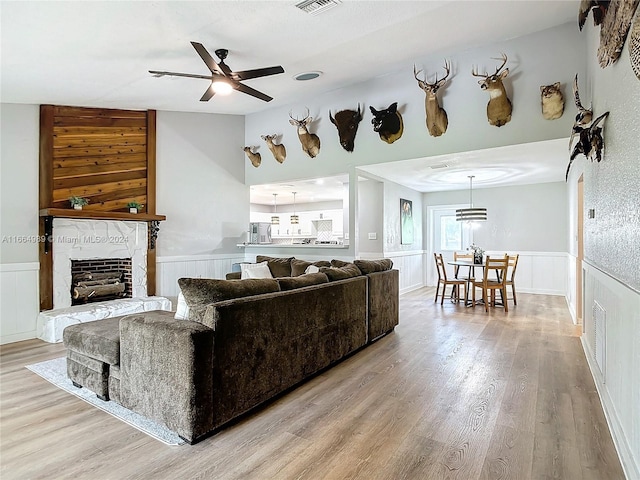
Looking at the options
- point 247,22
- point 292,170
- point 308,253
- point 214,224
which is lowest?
point 308,253

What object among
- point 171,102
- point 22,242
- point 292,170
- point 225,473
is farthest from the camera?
point 292,170

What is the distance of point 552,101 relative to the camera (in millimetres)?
4094

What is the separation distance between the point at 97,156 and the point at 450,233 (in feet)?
25.0

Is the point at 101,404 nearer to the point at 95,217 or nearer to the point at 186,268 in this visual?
the point at 95,217

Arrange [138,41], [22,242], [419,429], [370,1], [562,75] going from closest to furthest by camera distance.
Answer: [419,429]
[370,1]
[138,41]
[562,75]
[22,242]

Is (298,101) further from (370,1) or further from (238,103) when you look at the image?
(370,1)

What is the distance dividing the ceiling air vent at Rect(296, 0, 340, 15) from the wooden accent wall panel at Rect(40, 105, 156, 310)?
3550 mm

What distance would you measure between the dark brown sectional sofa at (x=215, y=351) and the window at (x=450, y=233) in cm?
660

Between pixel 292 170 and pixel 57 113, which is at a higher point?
pixel 57 113

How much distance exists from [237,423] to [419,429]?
3.90 ft

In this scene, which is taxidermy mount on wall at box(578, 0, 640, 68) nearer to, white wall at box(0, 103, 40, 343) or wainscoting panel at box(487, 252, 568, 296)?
white wall at box(0, 103, 40, 343)

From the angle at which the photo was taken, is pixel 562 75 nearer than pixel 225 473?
No

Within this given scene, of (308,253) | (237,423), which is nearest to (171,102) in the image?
(308,253)

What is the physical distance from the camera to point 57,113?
4.82 m
